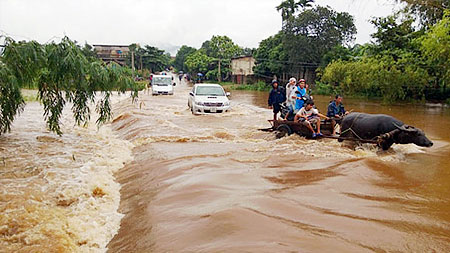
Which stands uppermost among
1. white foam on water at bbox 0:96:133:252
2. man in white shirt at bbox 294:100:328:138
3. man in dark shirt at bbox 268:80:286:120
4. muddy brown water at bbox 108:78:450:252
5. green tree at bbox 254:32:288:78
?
green tree at bbox 254:32:288:78

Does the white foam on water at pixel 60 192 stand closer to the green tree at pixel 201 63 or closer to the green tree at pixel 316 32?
the green tree at pixel 316 32

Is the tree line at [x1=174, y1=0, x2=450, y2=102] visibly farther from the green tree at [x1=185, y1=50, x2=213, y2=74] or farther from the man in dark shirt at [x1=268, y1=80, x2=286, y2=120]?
the man in dark shirt at [x1=268, y1=80, x2=286, y2=120]

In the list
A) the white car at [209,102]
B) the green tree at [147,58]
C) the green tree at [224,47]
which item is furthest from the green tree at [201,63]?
the white car at [209,102]

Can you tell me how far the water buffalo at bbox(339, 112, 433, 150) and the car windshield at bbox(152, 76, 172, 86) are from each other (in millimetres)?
22448

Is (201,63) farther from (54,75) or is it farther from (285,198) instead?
(285,198)

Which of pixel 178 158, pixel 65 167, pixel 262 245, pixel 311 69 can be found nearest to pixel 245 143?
pixel 178 158

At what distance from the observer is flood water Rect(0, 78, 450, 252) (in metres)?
3.99

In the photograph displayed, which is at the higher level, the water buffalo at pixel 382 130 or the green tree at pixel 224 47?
the green tree at pixel 224 47

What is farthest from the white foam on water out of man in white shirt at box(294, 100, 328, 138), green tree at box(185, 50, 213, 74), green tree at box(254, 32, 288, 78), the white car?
green tree at box(185, 50, 213, 74)

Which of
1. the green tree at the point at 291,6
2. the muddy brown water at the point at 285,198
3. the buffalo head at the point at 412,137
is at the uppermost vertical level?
the green tree at the point at 291,6

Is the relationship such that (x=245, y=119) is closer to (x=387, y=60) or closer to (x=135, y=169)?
(x=135, y=169)

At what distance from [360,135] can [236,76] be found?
2025 inches

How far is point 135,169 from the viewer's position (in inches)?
312

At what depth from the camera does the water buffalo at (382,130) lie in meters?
7.97
